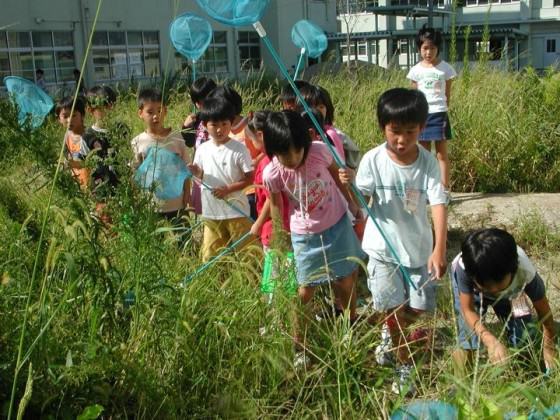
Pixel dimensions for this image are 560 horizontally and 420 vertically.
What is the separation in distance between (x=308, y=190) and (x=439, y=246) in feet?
2.13

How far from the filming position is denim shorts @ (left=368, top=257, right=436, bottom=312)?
8.63ft

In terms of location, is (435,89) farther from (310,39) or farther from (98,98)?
(98,98)

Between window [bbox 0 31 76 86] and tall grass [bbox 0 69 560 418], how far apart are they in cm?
1537

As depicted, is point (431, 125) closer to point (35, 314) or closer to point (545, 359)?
point (545, 359)

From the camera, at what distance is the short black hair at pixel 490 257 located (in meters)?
2.23

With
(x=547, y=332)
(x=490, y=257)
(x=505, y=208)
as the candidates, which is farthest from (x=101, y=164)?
(x=505, y=208)

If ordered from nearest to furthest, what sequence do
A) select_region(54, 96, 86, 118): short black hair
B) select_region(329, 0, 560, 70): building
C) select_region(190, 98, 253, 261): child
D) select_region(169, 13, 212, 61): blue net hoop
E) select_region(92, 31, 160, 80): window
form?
select_region(190, 98, 253, 261): child
select_region(54, 96, 86, 118): short black hair
select_region(169, 13, 212, 61): blue net hoop
select_region(92, 31, 160, 80): window
select_region(329, 0, 560, 70): building

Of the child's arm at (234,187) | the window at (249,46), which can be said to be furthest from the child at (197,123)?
the window at (249,46)

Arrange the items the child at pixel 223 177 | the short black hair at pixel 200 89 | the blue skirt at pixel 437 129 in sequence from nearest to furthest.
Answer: the child at pixel 223 177
the short black hair at pixel 200 89
the blue skirt at pixel 437 129

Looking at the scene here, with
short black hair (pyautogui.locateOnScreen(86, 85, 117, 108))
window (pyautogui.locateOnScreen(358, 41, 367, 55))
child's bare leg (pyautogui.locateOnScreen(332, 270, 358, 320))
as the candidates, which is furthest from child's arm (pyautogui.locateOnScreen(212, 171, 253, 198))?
window (pyautogui.locateOnScreen(358, 41, 367, 55))

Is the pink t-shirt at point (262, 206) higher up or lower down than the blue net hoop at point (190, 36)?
lower down

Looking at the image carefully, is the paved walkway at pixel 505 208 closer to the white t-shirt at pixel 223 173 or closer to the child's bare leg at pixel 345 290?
the white t-shirt at pixel 223 173

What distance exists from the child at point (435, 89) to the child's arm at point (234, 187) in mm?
2139

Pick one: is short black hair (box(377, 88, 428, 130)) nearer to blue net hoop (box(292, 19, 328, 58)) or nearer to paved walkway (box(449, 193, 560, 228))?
paved walkway (box(449, 193, 560, 228))
